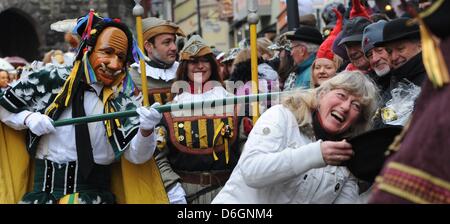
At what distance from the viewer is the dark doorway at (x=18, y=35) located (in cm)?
2655

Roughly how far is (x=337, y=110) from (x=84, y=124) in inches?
71.3

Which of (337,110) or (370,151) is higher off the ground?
(337,110)

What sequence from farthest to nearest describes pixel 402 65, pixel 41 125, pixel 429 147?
1. pixel 41 125
2. pixel 402 65
3. pixel 429 147

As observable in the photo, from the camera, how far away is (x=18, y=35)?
2711cm

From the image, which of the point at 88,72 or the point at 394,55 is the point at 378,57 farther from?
the point at 88,72

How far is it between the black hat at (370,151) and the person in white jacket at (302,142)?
10 cm

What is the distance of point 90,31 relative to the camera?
558cm

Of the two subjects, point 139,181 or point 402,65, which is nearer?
point 402,65

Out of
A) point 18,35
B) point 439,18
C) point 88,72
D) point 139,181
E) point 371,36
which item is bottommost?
point 139,181

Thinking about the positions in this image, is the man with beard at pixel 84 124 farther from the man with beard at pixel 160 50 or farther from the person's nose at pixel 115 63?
the man with beard at pixel 160 50

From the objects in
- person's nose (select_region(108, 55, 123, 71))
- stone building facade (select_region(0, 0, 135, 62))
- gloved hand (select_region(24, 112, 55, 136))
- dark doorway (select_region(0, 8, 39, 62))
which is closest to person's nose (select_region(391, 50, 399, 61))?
person's nose (select_region(108, 55, 123, 71))

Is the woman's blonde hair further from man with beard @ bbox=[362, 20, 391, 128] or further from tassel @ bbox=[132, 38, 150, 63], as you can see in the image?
tassel @ bbox=[132, 38, 150, 63]

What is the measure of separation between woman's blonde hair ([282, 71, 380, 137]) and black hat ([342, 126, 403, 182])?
287mm

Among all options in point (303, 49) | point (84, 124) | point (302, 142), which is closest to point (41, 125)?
point (84, 124)
